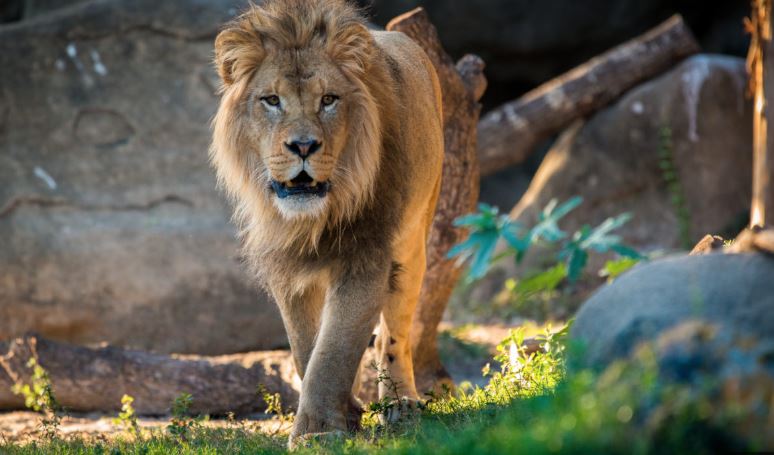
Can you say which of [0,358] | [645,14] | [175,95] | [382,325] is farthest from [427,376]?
[645,14]

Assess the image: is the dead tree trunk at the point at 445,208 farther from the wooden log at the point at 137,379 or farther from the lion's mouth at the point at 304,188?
the lion's mouth at the point at 304,188

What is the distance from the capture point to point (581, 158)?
10547mm

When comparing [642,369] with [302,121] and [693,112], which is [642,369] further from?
[693,112]

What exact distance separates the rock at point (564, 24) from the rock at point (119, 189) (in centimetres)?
547

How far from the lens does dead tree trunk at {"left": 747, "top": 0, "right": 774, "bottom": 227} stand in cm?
830

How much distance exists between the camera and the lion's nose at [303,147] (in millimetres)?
4176

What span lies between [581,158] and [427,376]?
180 inches

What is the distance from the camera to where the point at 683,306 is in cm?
284

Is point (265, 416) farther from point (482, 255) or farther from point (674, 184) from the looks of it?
point (674, 184)

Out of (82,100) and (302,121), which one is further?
(82,100)

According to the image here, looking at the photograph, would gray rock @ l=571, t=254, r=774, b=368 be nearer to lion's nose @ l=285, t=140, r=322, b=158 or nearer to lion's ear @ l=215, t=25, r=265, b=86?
lion's nose @ l=285, t=140, r=322, b=158

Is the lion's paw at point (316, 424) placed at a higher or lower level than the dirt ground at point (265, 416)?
higher

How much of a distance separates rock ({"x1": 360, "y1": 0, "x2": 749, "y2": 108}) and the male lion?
9.29 m

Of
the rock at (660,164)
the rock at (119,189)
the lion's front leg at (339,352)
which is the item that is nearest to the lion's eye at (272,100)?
the lion's front leg at (339,352)
